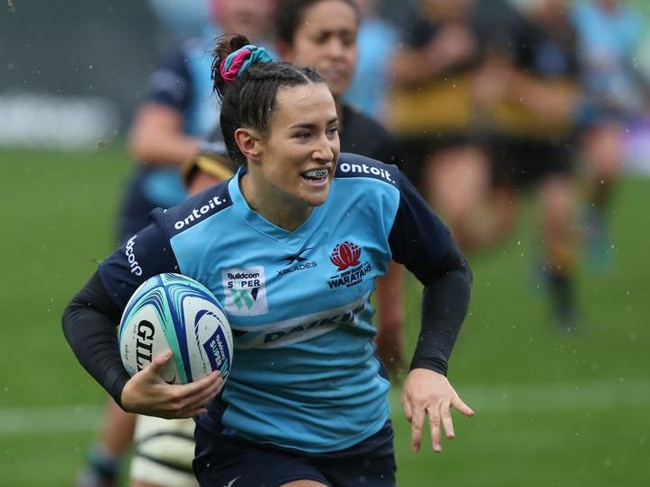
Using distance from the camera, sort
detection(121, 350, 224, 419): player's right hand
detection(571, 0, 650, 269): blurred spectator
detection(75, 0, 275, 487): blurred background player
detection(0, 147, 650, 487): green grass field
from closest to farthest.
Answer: detection(121, 350, 224, 419): player's right hand
detection(75, 0, 275, 487): blurred background player
detection(0, 147, 650, 487): green grass field
detection(571, 0, 650, 269): blurred spectator

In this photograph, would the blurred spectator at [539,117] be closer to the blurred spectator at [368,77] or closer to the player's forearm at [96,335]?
the blurred spectator at [368,77]

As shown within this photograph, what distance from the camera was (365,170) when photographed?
440 centimetres

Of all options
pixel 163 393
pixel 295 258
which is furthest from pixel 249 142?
pixel 163 393

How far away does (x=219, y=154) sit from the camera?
5254mm

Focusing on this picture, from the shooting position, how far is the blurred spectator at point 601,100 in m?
13.6

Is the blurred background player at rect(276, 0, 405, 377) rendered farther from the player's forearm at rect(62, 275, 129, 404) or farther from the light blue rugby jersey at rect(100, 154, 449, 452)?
the player's forearm at rect(62, 275, 129, 404)

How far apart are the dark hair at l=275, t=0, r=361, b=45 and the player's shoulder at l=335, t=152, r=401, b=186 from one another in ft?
4.85

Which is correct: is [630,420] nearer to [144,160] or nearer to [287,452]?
[144,160]

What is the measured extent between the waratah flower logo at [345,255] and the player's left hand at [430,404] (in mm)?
365

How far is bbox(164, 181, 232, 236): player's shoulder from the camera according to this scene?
425 cm

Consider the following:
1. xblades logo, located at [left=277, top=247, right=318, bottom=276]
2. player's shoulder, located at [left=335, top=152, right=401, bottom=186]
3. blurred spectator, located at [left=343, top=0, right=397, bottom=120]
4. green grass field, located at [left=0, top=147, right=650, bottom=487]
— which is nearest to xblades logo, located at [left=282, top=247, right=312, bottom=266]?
xblades logo, located at [left=277, top=247, right=318, bottom=276]

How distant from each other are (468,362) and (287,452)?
597cm

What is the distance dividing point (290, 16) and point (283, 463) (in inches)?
87.2

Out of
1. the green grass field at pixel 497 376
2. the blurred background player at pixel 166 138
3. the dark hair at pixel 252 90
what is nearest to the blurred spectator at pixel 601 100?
the green grass field at pixel 497 376
